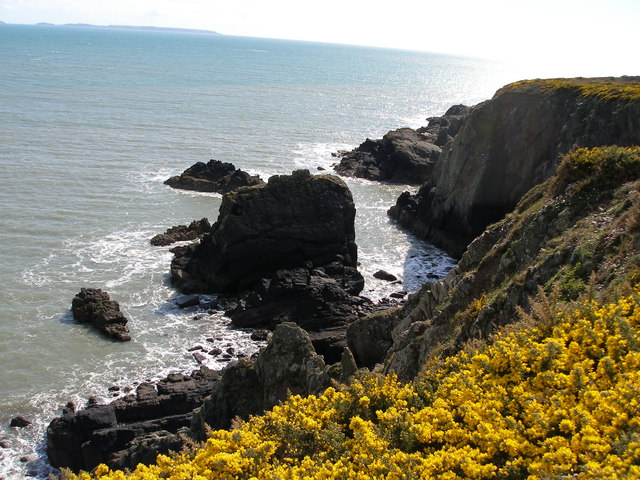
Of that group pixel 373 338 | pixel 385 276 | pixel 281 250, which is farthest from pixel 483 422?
pixel 385 276

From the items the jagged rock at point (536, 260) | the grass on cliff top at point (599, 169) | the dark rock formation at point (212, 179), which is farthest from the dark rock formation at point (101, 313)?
the dark rock formation at point (212, 179)

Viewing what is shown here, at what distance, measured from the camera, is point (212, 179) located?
203 ft

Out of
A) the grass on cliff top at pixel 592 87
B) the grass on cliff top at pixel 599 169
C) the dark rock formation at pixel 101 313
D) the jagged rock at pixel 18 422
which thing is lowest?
the jagged rock at pixel 18 422

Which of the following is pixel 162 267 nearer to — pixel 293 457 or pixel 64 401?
pixel 64 401

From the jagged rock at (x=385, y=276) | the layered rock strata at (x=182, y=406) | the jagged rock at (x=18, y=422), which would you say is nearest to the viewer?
the layered rock strata at (x=182, y=406)

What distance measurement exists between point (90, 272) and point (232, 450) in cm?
3250

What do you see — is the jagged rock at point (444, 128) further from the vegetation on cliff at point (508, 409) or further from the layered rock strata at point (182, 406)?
the vegetation on cliff at point (508, 409)

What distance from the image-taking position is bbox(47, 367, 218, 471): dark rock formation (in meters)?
23.9

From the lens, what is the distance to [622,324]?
35.3 feet

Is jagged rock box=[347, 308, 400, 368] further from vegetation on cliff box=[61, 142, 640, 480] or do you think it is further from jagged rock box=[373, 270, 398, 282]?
jagged rock box=[373, 270, 398, 282]

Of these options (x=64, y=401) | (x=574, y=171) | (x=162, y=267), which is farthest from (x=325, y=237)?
(x=574, y=171)

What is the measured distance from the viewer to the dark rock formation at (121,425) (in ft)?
78.4

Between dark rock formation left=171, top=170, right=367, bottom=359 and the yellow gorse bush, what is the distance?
2408 centimetres

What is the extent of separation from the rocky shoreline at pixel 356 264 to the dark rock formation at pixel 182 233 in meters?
3.29
